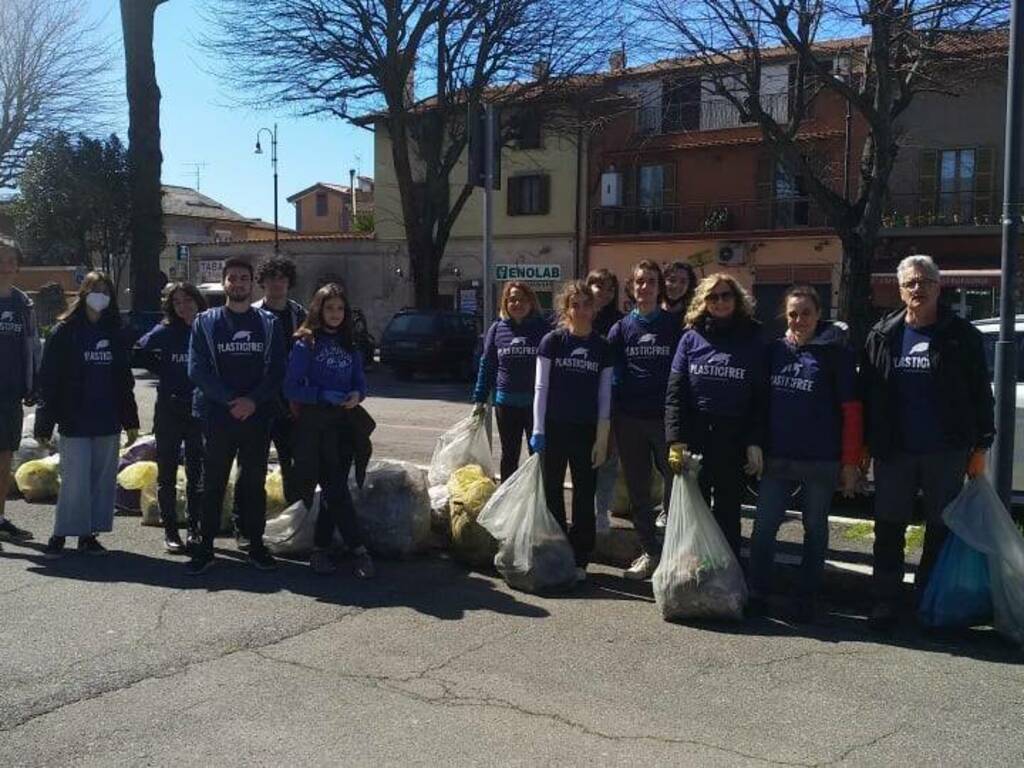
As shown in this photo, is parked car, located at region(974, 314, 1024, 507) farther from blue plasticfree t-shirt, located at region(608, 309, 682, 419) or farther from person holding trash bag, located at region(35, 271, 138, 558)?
person holding trash bag, located at region(35, 271, 138, 558)

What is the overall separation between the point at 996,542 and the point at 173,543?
4723mm

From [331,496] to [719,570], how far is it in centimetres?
231

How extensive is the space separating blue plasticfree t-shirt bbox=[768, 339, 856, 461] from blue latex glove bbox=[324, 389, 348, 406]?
2471 mm

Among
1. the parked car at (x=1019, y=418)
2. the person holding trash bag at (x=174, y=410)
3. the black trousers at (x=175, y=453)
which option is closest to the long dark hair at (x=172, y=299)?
the person holding trash bag at (x=174, y=410)

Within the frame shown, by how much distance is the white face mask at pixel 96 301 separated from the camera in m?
6.43

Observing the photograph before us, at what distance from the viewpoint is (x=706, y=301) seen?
5.29 metres

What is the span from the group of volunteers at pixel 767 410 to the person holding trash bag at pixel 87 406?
9.06 ft

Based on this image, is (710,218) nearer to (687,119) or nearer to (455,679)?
(687,119)

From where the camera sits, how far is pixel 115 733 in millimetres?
3750

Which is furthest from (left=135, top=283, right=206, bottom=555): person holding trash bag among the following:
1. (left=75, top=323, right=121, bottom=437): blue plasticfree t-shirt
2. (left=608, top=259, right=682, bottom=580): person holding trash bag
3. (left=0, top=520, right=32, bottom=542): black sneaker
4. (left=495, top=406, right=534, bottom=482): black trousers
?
(left=608, top=259, right=682, bottom=580): person holding trash bag

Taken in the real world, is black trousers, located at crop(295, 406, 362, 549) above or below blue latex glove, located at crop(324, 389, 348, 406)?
below

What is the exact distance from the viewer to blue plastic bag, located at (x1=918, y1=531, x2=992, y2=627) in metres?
4.79

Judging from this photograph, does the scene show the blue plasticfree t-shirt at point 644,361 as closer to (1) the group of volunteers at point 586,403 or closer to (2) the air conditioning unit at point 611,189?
(1) the group of volunteers at point 586,403

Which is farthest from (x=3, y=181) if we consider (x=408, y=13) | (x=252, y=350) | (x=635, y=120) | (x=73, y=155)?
(x=252, y=350)
